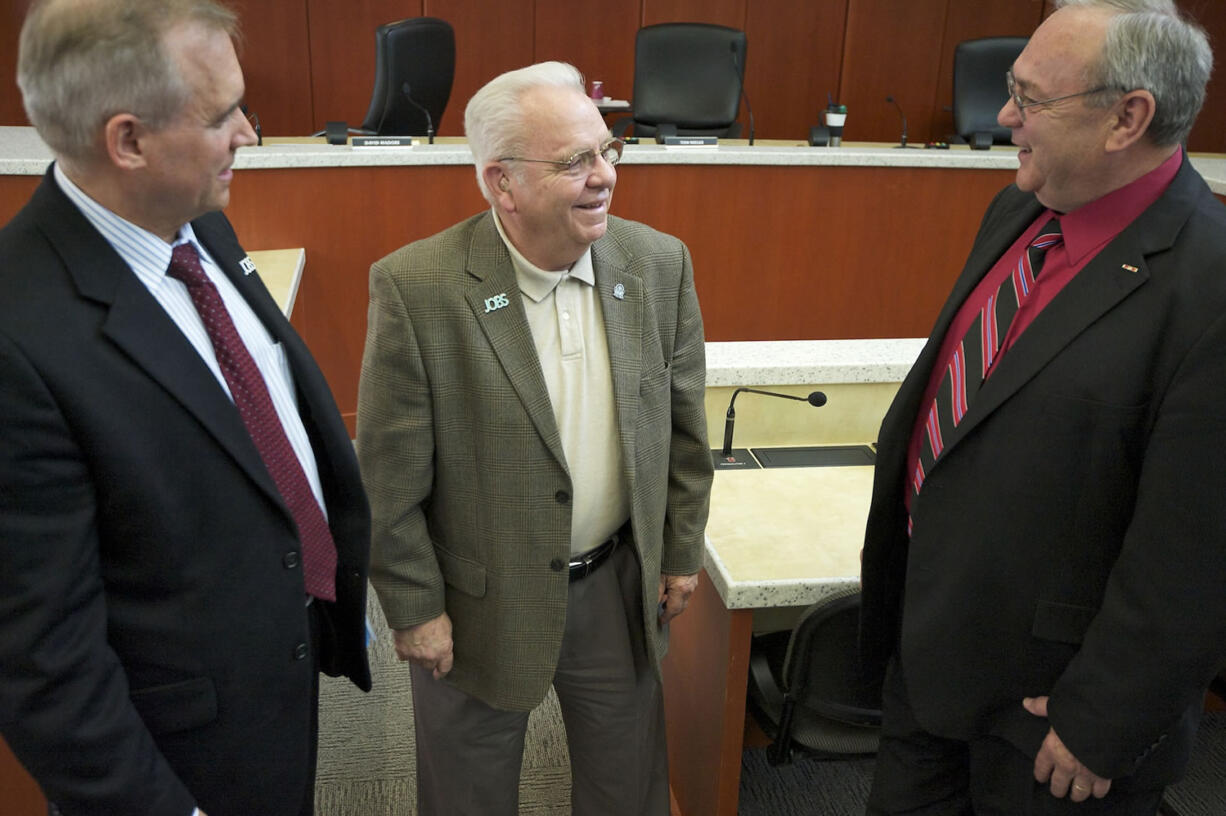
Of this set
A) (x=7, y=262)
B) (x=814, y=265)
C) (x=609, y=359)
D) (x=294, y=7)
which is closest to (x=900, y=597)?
(x=609, y=359)

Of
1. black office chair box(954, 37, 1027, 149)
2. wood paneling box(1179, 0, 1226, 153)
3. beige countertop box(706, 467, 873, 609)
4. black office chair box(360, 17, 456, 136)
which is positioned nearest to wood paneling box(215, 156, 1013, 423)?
black office chair box(360, 17, 456, 136)

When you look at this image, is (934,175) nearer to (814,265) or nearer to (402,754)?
(814,265)

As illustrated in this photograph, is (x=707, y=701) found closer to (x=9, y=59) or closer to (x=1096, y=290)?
(x=1096, y=290)

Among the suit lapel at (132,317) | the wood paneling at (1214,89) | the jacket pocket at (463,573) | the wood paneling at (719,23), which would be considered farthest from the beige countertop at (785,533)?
the wood paneling at (1214,89)

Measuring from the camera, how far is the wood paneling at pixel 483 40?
638 centimetres

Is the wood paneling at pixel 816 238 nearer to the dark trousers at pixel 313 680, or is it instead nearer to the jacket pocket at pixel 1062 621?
the dark trousers at pixel 313 680

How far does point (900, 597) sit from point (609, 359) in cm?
60

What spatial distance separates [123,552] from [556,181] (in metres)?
0.70

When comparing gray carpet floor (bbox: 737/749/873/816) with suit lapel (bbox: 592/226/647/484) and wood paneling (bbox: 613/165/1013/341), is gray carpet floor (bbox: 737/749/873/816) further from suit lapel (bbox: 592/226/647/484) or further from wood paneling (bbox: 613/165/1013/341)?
wood paneling (bbox: 613/165/1013/341)

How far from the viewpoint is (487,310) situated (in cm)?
134

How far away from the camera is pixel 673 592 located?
1.60 metres

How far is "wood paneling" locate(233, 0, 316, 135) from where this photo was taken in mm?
6098

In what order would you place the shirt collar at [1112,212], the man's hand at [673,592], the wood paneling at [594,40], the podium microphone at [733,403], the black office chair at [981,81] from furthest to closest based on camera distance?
1. the wood paneling at [594,40]
2. the black office chair at [981,81]
3. the podium microphone at [733,403]
4. the man's hand at [673,592]
5. the shirt collar at [1112,212]

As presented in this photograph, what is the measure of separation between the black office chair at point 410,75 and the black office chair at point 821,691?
299 cm
